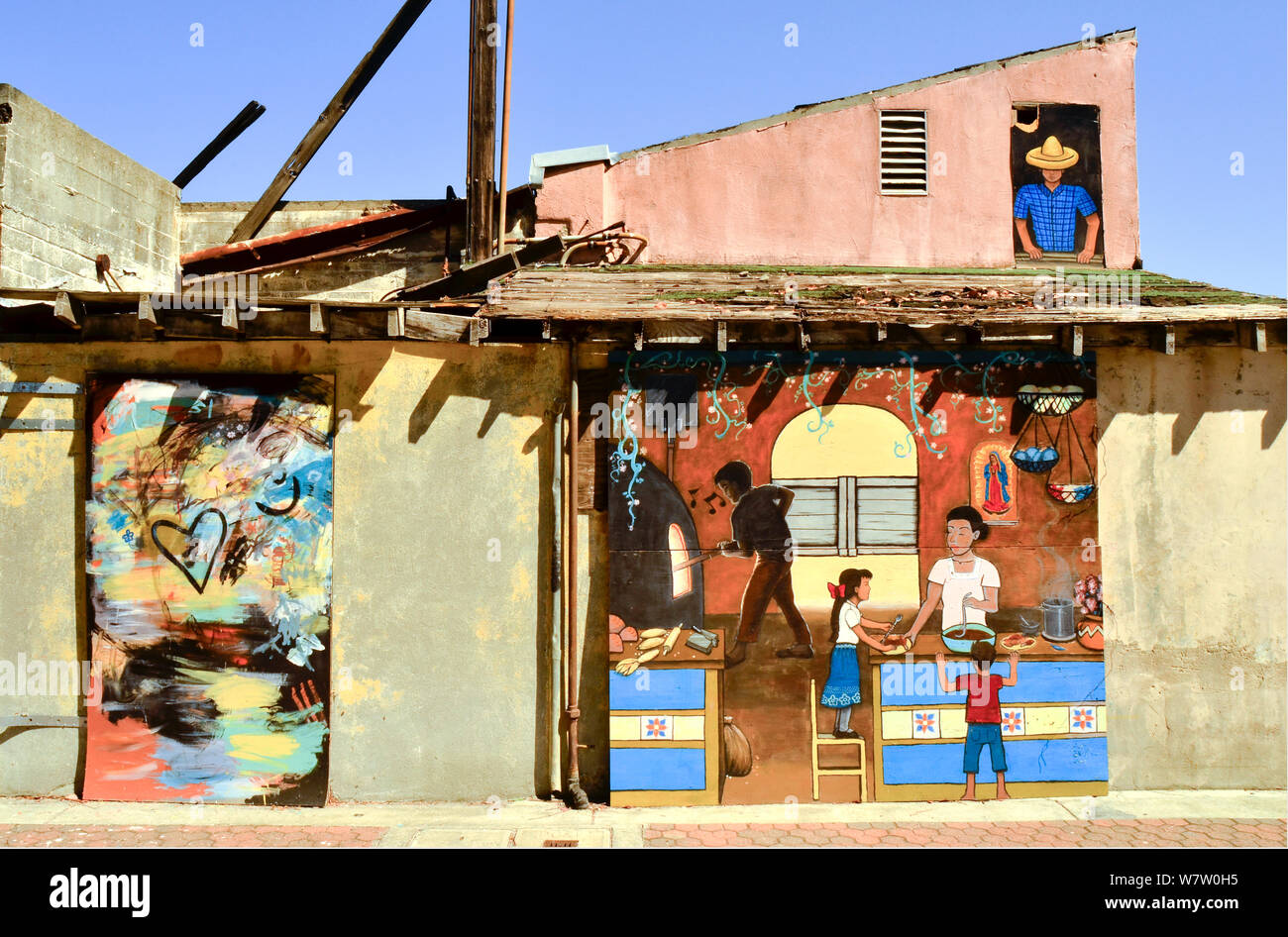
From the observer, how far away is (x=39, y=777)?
776 centimetres

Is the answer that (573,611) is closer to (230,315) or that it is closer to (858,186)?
(230,315)

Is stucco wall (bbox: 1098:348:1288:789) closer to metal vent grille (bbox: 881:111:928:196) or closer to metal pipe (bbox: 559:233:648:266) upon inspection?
metal vent grille (bbox: 881:111:928:196)

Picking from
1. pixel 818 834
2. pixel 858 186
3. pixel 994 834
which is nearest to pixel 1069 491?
pixel 994 834

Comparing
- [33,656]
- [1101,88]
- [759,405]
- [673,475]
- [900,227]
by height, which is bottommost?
[33,656]

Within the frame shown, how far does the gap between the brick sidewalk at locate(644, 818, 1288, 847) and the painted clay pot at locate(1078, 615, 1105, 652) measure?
139 centimetres

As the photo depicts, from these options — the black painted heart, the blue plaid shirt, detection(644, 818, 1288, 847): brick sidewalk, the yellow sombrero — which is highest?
the yellow sombrero

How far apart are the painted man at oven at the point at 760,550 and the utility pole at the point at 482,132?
14.8 feet

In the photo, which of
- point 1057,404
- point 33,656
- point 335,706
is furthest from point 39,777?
point 1057,404

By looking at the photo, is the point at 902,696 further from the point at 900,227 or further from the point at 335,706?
the point at 900,227

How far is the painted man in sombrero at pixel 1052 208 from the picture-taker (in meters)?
10.8

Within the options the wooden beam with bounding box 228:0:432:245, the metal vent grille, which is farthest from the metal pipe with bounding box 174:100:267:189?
the metal vent grille

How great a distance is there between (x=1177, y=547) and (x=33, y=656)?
376 inches

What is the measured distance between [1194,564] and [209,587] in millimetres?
8221

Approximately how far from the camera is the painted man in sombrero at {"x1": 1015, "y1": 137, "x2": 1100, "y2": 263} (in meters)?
10.8
